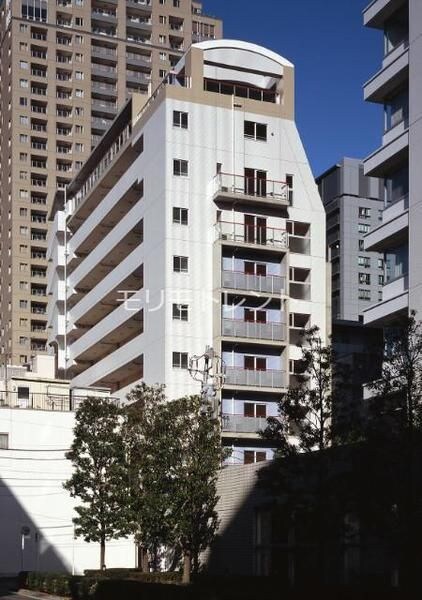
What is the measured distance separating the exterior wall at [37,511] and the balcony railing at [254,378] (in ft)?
37.4

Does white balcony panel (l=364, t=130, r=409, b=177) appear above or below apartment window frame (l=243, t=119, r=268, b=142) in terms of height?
below

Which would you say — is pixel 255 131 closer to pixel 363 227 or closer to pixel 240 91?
pixel 240 91

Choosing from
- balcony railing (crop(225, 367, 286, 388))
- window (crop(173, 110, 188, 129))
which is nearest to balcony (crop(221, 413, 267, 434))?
balcony railing (crop(225, 367, 286, 388))

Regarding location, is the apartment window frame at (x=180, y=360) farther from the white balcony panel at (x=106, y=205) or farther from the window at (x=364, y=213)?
the window at (x=364, y=213)

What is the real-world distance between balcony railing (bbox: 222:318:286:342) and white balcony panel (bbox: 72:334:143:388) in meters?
5.89

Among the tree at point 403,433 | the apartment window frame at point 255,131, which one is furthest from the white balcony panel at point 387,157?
the apartment window frame at point 255,131

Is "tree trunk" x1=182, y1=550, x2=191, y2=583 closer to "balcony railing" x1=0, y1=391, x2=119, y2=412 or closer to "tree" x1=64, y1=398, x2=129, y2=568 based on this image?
"tree" x1=64, y1=398, x2=129, y2=568

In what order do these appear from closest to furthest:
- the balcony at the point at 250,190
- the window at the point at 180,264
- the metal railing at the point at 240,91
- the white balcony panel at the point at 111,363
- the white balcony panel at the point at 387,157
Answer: the white balcony panel at the point at 387,157 → the window at the point at 180,264 → the balcony at the point at 250,190 → the white balcony panel at the point at 111,363 → the metal railing at the point at 240,91

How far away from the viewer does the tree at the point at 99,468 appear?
4769 centimetres

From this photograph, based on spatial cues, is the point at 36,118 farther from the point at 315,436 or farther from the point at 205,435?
the point at 315,436

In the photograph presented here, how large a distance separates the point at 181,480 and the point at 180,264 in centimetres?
2589

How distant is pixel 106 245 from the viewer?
75.6 m

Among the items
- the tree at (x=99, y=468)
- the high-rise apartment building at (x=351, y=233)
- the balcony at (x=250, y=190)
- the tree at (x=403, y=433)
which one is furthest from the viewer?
the high-rise apartment building at (x=351, y=233)

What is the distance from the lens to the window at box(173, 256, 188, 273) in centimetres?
6471
